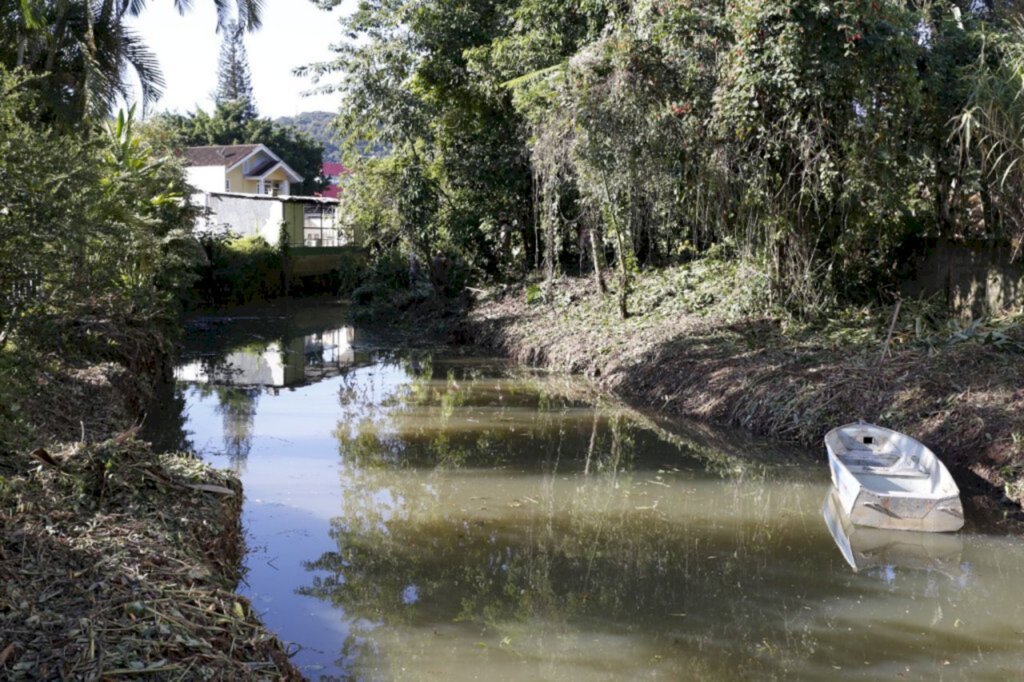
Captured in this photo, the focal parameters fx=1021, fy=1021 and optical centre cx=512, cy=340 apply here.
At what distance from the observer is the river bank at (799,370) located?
1117 centimetres

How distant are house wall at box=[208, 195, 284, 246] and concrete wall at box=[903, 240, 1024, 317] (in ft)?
76.6

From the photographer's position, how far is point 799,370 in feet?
45.5

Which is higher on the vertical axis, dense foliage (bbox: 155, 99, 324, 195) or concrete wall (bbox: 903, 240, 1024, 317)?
dense foliage (bbox: 155, 99, 324, 195)

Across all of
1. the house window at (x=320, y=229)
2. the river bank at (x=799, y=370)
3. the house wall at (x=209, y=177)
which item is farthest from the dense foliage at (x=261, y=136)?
the river bank at (x=799, y=370)

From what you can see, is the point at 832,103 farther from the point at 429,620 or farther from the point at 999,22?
the point at 429,620

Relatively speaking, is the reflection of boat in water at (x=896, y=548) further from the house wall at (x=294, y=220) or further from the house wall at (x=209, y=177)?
the house wall at (x=209, y=177)

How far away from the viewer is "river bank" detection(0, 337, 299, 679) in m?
4.72

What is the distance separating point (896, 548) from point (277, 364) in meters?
13.7

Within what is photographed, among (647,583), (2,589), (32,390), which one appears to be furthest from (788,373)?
(2,589)

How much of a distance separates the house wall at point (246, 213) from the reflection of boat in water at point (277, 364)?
40.7ft

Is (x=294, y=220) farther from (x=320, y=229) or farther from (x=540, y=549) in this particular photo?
(x=540, y=549)

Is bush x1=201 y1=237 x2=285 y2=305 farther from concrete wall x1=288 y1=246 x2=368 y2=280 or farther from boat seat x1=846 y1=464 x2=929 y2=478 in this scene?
boat seat x1=846 y1=464 x2=929 y2=478

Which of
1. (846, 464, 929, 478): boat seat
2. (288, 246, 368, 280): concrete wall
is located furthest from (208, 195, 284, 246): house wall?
(846, 464, 929, 478): boat seat

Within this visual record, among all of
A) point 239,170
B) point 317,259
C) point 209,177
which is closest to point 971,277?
point 317,259
